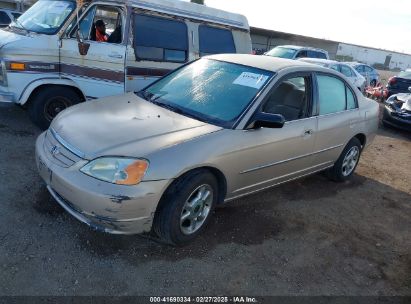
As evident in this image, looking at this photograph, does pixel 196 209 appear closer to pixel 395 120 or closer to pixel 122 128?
pixel 122 128

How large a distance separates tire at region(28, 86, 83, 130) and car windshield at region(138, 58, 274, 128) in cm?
194

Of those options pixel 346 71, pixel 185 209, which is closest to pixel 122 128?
pixel 185 209

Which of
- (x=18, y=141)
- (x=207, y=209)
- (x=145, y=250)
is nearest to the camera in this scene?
(x=145, y=250)

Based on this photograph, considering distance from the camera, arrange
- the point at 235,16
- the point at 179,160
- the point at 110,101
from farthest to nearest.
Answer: the point at 235,16, the point at 110,101, the point at 179,160

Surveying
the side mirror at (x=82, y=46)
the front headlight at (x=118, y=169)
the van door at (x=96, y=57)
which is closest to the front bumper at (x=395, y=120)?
the van door at (x=96, y=57)

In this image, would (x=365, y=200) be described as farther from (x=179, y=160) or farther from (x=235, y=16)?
(x=235, y=16)

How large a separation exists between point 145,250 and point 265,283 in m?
1.07

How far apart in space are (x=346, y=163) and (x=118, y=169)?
371cm

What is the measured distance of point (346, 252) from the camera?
3887 mm

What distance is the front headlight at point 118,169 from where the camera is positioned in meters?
3.02

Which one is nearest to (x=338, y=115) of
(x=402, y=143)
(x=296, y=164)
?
(x=296, y=164)

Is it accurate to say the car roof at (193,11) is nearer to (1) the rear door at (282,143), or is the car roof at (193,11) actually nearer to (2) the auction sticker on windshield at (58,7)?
(2) the auction sticker on windshield at (58,7)

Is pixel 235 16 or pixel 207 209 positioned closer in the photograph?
pixel 207 209

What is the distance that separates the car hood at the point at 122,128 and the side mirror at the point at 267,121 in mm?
429
